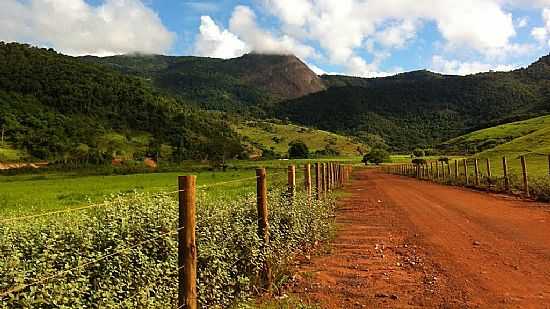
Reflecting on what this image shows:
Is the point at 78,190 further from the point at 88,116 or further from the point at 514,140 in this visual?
the point at 88,116

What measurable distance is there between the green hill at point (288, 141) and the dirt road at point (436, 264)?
452 feet

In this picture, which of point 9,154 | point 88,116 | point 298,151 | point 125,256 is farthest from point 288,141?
point 125,256

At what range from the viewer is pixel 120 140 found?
12250 centimetres

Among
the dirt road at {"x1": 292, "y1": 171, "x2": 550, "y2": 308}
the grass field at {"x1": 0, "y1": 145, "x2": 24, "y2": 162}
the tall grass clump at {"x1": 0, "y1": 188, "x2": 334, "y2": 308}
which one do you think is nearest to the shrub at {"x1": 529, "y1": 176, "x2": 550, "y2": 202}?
the dirt road at {"x1": 292, "y1": 171, "x2": 550, "y2": 308}

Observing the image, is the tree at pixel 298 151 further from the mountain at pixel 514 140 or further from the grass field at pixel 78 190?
the grass field at pixel 78 190

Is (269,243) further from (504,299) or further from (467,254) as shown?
(467,254)

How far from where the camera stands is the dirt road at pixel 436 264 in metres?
6.96

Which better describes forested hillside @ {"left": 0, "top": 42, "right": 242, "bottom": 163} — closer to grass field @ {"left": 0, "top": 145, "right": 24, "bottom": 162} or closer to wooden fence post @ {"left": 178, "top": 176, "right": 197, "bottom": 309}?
grass field @ {"left": 0, "top": 145, "right": 24, "bottom": 162}

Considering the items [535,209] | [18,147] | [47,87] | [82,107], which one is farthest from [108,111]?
[535,209]

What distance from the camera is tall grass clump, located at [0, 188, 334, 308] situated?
3.97 metres

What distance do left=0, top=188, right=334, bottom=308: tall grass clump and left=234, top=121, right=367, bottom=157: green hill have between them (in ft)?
472

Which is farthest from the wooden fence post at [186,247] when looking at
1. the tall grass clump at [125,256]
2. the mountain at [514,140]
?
the mountain at [514,140]

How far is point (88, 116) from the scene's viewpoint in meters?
131

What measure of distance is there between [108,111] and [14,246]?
139m
